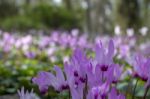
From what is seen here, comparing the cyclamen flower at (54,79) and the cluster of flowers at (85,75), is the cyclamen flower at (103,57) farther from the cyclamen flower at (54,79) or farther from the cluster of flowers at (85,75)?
the cyclamen flower at (54,79)

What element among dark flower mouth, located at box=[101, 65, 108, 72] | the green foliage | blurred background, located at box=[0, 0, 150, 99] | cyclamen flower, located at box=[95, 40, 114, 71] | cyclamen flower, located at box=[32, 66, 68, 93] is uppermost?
cyclamen flower, located at box=[95, 40, 114, 71]

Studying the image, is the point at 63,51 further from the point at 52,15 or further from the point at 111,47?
the point at 52,15

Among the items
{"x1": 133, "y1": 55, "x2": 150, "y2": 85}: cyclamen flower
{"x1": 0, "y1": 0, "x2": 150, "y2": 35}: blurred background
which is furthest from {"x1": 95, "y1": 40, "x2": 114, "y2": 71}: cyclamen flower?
{"x1": 0, "y1": 0, "x2": 150, "y2": 35}: blurred background

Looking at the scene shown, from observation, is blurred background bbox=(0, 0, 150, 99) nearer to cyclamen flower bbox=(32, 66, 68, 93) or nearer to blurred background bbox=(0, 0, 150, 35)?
blurred background bbox=(0, 0, 150, 35)

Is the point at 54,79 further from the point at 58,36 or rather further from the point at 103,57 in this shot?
the point at 58,36

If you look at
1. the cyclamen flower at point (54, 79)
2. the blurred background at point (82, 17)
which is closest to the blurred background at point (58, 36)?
the blurred background at point (82, 17)

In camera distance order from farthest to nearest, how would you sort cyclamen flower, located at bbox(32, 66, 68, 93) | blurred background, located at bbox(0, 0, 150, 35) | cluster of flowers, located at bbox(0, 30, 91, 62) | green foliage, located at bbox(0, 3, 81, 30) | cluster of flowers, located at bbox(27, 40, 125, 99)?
green foliage, located at bbox(0, 3, 81, 30)
blurred background, located at bbox(0, 0, 150, 35)
cluster of flowers, located at bbox(0, 30, 91, 62)
cyclamen flower, located at bbox(32, 66, 68, 93)
cluster of flowers, located at bbox(27, 40, 125, 99)

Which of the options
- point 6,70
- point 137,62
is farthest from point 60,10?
point 137,62

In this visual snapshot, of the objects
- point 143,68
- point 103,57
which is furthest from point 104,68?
point 143,68
